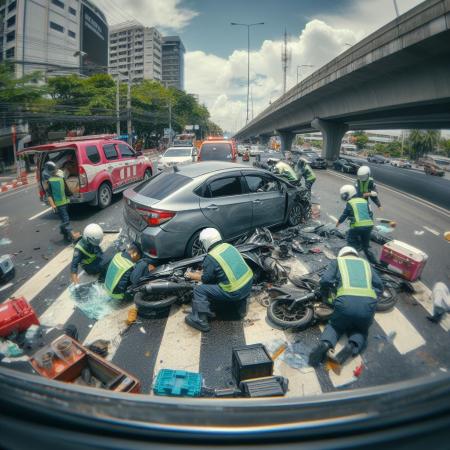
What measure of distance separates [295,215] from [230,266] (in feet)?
15.2

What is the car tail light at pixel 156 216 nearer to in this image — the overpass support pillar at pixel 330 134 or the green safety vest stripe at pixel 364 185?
the green safety vest stripe at pixel 364 185

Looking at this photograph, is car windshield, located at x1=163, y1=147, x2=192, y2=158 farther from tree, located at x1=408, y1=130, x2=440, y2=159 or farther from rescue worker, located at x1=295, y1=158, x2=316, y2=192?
tree, located at x1=408, y1=130, x2=440, y2=159

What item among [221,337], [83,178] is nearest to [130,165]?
[83,178]

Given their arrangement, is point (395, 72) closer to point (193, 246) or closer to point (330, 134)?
point (330, 134)

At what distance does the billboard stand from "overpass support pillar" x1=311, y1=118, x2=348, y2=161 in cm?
5393

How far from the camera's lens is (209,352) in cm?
400

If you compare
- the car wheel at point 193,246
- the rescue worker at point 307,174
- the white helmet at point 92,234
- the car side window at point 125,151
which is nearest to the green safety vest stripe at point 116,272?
the white helmet at point 92,234

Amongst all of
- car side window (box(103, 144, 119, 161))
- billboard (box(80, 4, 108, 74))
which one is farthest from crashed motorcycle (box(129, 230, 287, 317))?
billboard (box(80, 4, 108, 74))

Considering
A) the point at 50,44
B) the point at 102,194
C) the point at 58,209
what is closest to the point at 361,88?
the point at 102,194

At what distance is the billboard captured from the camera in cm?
6675

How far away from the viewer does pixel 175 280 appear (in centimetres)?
488

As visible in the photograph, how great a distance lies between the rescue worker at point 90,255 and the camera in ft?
16.9

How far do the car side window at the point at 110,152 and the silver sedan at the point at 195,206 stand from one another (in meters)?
4.58

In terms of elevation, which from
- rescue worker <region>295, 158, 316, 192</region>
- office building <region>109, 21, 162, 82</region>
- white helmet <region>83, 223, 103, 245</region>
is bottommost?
white helmet <region>83, 223, 103, 245</region>
